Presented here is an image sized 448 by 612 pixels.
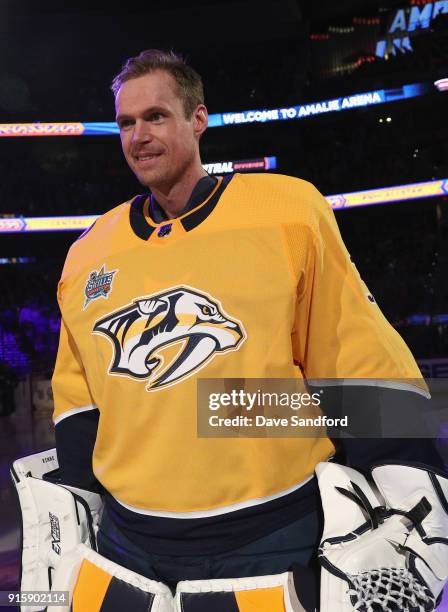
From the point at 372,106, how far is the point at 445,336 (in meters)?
7.04

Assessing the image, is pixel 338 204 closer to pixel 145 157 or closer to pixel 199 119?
pixel 199 119

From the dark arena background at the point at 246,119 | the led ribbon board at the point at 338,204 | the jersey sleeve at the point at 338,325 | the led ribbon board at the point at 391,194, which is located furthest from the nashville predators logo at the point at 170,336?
the led ribbon board at the point at 391,194

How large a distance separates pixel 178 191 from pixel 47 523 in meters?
0.77

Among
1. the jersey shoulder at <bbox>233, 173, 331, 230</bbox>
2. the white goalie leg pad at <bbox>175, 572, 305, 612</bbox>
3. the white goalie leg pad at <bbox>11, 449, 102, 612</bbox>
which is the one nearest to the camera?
the white goalie leg pad at <bbox>175, 572, 305, 612</bbox>

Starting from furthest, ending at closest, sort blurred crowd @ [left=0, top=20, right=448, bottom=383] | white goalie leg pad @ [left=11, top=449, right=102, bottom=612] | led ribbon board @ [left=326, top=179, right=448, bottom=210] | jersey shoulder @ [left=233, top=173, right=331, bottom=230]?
blurred crowd @ [left=0, top=20, right=448, bottom=383], led ribbon board @ [left=326, top=179, right=448, bottom=210], white goalie leg pad @ [left=11, top=449, right=102, bottom=612], jersey shoulder @ [left=233, top=173, right=331, bottom=230]

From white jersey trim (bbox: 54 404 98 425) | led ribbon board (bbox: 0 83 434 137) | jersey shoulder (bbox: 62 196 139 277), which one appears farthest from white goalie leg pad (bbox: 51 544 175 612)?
led ribbon board (bbox: 0 83 434 137)

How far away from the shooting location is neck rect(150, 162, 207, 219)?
1.30 m

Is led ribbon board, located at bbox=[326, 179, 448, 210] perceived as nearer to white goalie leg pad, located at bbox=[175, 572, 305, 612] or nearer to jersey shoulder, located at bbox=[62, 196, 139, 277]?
jersey shoulder, located at bbox=[62, 196, 139, 277]

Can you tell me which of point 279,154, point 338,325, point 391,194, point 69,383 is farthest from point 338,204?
point 338,325

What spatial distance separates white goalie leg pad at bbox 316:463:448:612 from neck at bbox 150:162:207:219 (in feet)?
2.10

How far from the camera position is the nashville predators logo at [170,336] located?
1.12 m

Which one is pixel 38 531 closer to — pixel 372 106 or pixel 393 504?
pixel 393 504

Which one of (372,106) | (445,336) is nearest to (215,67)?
(372,106)

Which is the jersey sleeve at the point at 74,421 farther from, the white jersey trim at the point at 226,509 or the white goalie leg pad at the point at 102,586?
the white jersey trim at the point at 226,509
